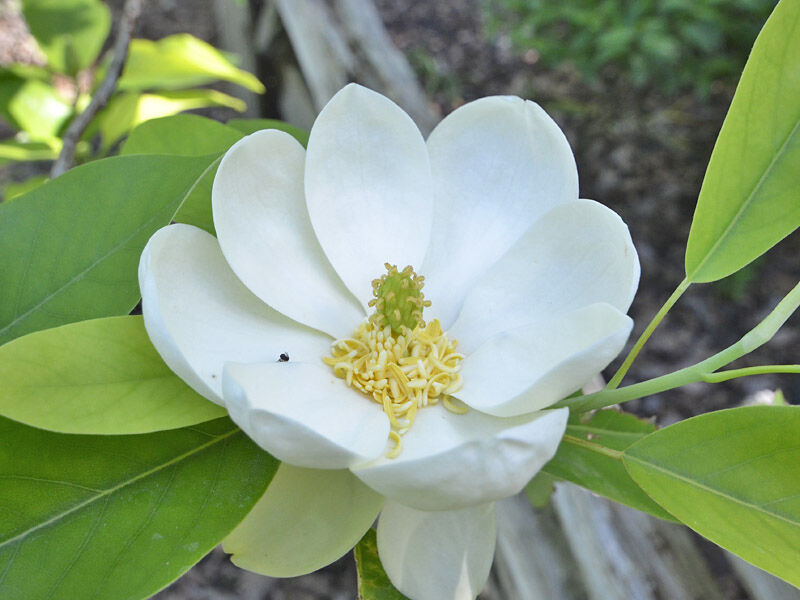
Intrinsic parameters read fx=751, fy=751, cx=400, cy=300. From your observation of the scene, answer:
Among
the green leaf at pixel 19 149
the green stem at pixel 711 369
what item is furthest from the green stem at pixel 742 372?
the green leaf at pixel 19 149

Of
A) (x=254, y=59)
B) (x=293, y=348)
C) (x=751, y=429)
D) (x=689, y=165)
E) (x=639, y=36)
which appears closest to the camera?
(x=751, y=429)

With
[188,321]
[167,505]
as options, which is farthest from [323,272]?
[167,505]

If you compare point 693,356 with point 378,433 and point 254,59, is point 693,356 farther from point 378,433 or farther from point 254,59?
point 378,433

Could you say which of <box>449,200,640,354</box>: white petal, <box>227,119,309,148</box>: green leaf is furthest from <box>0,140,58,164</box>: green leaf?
<box>449,200,640,354</box>: white petal

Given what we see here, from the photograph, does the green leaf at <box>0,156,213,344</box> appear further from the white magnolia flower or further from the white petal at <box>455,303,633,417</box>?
the white petal at <box>455,303,633,417</box>

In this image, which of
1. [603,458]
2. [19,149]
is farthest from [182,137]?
[19,149]

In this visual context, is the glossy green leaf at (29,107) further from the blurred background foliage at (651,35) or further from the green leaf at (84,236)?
the blurred background foliage at (651,35)
